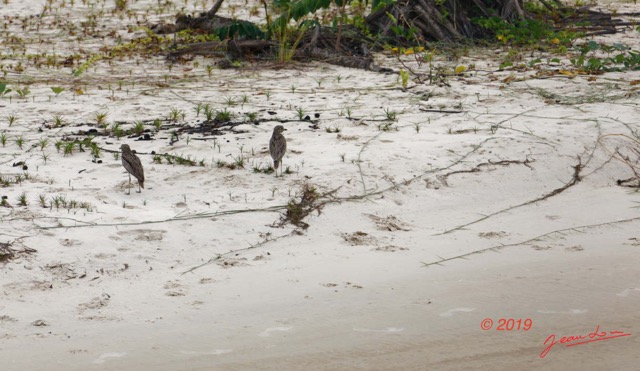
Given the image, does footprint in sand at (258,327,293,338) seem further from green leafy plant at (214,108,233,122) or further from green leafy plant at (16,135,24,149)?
green leafy plant at (214,108,233,122)

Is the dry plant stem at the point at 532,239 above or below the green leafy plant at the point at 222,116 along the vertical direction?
below

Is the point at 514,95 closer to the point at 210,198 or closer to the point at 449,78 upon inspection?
the point at 449,78

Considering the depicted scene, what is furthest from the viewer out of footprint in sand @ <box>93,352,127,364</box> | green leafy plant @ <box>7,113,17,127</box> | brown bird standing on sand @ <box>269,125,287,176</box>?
green leafy plant @ <box>7,113,17,127</box>

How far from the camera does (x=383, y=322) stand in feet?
15.2

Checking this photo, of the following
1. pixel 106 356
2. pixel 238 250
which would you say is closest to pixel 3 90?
pixel 238 250

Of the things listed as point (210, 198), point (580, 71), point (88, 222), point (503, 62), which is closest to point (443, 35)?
point (503, 62)

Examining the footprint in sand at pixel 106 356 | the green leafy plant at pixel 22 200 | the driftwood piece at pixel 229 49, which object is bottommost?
the footprint in sand at pixel 106 356

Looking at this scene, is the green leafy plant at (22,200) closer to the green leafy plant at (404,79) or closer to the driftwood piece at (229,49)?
the green leafy plant at (404,79)

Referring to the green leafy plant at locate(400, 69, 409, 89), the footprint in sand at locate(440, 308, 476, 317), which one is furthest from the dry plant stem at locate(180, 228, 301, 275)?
the green leafy plant at locate(400, 69, 409, 89)

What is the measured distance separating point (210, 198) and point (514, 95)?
3857mm

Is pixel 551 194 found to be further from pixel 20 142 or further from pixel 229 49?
pixel 229 49

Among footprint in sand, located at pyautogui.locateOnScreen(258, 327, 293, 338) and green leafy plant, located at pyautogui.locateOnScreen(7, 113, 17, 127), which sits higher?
green leafy plant, located at pyautogui.locateOnScreen(7, 113, 17, 127)

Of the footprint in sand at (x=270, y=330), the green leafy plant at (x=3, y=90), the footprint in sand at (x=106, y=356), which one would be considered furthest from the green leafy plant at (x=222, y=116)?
the footprint in sand at (x=106, y=356)

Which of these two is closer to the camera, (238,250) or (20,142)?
(238,250)
